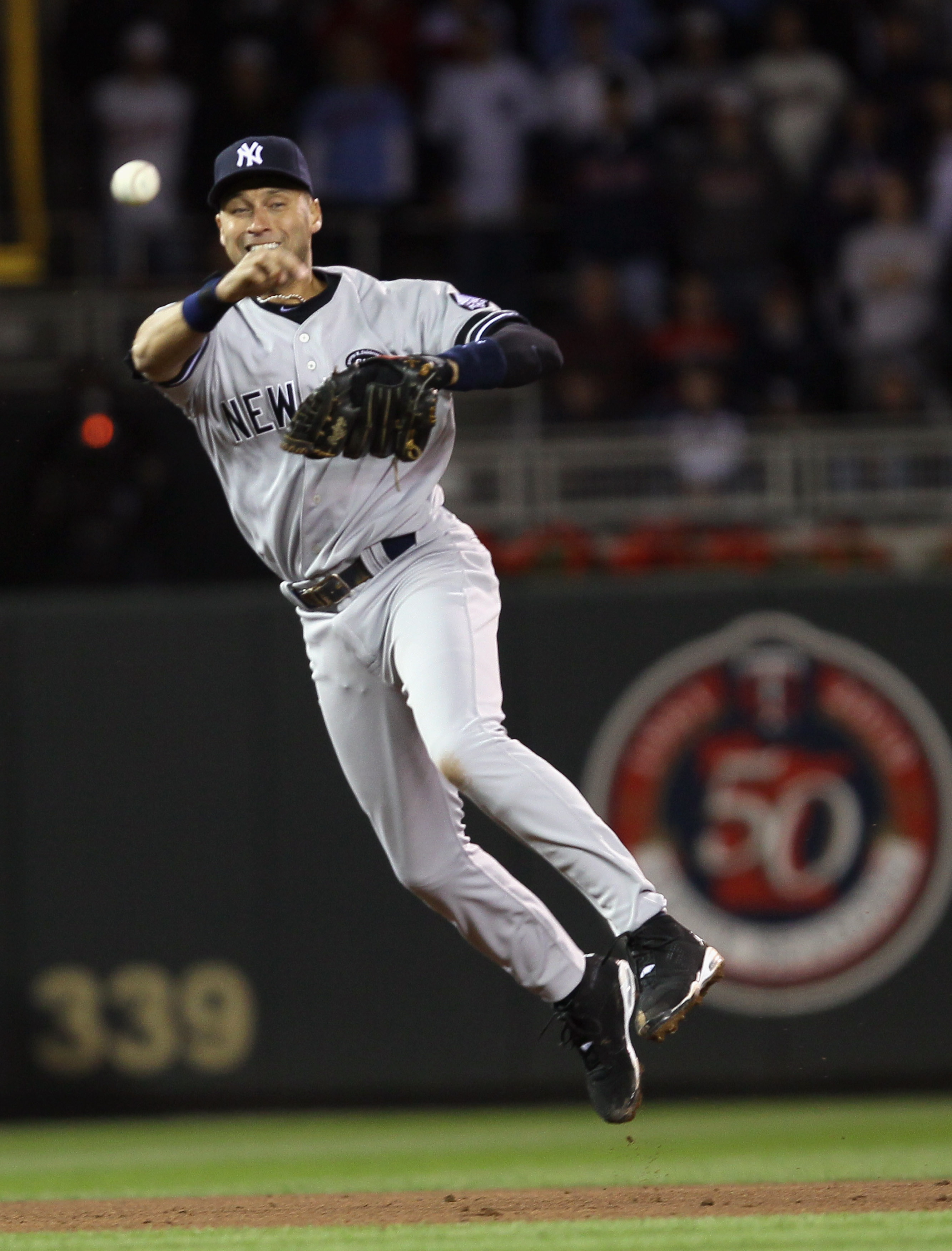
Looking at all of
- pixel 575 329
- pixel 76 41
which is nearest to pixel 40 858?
pixel 575 329

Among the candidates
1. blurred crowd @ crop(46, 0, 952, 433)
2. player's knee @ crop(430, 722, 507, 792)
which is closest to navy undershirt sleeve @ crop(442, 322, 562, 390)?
player's knee @ crop(430, 722, 507, 792)

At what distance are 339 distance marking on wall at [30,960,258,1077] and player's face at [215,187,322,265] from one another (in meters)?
3.55

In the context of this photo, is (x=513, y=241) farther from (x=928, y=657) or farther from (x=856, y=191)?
(x=928, y=657)

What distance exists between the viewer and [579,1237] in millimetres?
4336

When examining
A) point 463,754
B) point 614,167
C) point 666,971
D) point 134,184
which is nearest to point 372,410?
point 463,754

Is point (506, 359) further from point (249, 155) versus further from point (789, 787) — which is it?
point (789, 787)

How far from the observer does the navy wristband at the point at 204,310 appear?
13.9ft

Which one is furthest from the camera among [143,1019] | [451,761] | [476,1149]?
[143,1019]

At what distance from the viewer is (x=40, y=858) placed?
291 inches

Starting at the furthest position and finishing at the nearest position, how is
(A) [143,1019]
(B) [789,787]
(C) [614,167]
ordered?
(C) [614,167] < (B) [789,787] < (A) [143,1019]

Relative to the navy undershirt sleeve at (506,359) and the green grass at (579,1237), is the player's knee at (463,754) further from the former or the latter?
the green grass at (579,1237)

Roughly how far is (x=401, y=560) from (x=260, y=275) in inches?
30.5

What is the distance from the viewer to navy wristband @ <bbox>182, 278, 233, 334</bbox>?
13.9ft

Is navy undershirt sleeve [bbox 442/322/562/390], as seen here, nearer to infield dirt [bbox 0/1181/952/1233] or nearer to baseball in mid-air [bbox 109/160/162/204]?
baseball in mid-air [bbox 109/160/162/204]
